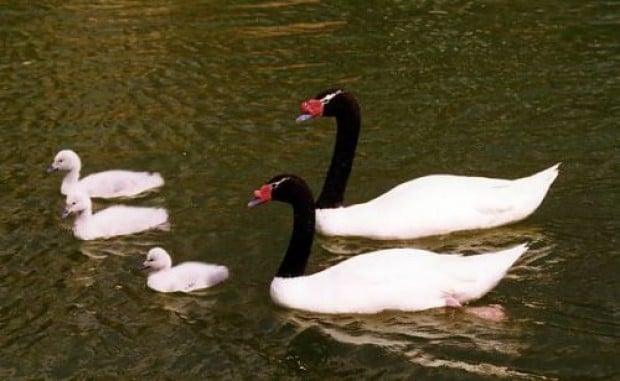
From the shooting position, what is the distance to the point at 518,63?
668 inches

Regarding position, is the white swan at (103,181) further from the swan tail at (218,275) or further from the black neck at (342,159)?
the swan tail at (218,275)

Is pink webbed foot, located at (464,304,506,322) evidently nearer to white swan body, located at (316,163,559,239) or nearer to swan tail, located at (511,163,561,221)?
white swan body, located at (316,163,559,239)

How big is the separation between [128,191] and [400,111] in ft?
12.7

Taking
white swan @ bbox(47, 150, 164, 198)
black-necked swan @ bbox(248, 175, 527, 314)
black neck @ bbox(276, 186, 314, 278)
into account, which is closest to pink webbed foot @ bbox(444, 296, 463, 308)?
black-necked swan @ bbox(248, 175, 527, 314)

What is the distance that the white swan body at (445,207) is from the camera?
1133 cm

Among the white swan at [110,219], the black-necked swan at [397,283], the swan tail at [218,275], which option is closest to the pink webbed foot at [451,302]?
the black-necked swan at [397,283]

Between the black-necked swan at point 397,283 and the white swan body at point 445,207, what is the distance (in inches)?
55.8

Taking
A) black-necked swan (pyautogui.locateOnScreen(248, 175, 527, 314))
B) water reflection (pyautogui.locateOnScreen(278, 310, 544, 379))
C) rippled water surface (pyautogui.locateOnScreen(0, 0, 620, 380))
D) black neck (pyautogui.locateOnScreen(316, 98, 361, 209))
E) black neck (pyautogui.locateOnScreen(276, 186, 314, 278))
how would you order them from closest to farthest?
1. water reflection (pyautogui.locateOnScreen(278, 310, 544, 379))
2. rippled water surface (pyautogui.locateOnScreen(0, 0, 620, 380))
3. black-necked swan (pyautogui.locateOnScreen(248, 175, 527, 314))
4. black neck (pyautogui.locateOnScreen(276, 186, 314, 278))
5. black neck (pyautogui.locateOnScreen(316, 98, 361, 209))

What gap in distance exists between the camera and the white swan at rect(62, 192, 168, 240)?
1186 centimetres

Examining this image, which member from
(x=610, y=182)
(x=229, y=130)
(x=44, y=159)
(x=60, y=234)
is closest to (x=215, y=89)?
(x=229, y=130)

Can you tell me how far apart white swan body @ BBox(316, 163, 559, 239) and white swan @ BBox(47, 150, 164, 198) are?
2.53 m

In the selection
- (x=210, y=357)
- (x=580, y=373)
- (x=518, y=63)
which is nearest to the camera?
(x=580, y=373)

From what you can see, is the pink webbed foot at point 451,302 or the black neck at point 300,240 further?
the black neck at point 300,240

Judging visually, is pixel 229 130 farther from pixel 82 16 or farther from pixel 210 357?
pixel 82 16
